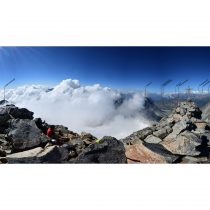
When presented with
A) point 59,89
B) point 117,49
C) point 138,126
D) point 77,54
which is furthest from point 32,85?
point 138,126

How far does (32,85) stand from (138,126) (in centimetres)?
444

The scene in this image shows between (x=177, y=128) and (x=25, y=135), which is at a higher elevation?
(x=177, y=128)

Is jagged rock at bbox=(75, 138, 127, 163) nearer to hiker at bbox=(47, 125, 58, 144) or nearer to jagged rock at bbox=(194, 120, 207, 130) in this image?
hiker at bbox=(47, 125, 58, 144)

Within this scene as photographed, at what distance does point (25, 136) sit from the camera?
13812 mm

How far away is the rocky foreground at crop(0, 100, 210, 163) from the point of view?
13.2 metres

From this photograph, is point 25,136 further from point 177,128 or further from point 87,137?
point 177,128

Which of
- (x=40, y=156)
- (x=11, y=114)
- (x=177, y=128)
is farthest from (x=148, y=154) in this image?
(x=11, y=114)

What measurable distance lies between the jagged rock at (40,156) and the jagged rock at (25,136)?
17.7 inches

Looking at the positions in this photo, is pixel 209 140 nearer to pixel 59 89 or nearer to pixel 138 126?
pixel 138 126

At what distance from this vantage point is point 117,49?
1397cm

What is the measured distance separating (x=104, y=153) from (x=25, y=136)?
281 cm

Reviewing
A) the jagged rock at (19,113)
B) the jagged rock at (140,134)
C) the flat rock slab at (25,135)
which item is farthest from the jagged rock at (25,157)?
the jagged rock at (140,134)

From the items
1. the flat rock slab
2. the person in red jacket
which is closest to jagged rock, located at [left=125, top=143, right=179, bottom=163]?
the person in red jacket

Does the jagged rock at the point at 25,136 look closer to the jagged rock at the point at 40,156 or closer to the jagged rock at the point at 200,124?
the jagged rock at the point at 40,156
